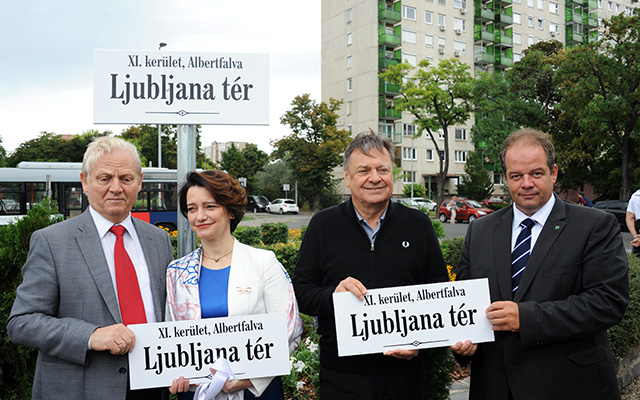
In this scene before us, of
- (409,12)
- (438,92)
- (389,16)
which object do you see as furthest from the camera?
(409,12)

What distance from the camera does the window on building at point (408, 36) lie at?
53.0 metres

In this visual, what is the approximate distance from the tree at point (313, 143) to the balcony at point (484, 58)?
2125 cm

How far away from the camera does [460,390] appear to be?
4.52 meters

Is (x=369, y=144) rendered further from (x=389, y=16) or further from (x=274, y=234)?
(x=389, y=16)

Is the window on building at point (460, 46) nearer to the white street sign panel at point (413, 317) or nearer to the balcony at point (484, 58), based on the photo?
the balcony at point (484, 58)

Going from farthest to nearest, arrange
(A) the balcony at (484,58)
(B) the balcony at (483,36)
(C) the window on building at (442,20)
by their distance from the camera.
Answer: (A) the balcony at (484,58), (B) the balcony at (483,36), (C) the window on building at (442,20)

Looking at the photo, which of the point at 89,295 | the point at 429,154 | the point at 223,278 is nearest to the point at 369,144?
the point at 223,278

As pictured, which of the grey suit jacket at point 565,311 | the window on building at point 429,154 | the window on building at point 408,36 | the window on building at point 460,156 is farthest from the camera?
the window on building at point 460,156

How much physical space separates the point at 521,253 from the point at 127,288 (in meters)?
2.20

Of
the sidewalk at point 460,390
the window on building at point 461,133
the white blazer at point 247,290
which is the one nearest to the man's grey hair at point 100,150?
the white blazer at point 247,290

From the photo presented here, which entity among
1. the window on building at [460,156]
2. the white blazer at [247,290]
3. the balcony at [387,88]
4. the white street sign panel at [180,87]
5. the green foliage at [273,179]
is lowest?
the white blazer at [247,290]

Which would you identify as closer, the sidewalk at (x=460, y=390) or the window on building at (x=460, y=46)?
the sidewalk at (x=460, y=390)

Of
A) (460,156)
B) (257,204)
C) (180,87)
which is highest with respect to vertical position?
(460,156)

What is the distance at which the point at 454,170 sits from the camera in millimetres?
56188
